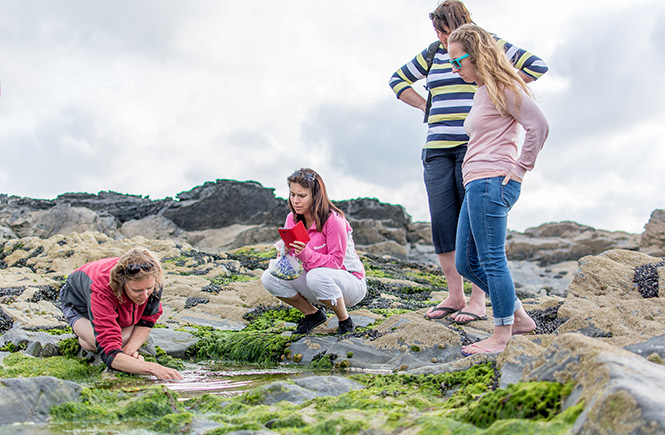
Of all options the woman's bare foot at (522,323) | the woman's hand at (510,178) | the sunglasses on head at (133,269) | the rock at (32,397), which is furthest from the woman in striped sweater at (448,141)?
the rock at (32,397)

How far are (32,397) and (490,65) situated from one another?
3550 millimetres

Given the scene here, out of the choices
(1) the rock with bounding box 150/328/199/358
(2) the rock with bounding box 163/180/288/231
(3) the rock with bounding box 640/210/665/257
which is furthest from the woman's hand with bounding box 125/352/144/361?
(3) the rock with bounding box 640/210/665/257

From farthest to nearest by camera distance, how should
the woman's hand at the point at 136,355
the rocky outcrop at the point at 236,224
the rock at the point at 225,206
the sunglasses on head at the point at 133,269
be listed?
the rock at the point at 225,206
the rocky outcrop at the point at 236,224
the woman's hand at the point at 136,355
the sunglasses on head at the point at 133,269

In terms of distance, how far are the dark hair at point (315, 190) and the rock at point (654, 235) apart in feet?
61.6

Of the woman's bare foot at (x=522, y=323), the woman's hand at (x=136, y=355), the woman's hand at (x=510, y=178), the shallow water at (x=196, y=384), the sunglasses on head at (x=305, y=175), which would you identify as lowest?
the shallow water at (x=196, y=384)

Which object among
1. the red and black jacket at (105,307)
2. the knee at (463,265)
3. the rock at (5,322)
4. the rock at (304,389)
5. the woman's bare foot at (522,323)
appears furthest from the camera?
the rock at (5,322)

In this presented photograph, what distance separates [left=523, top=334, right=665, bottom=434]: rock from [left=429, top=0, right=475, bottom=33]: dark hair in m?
3.25

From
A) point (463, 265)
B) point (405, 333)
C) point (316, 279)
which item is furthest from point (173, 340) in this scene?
point (463, 265)

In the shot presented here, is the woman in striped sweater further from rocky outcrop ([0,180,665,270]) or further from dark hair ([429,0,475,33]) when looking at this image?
rocky outcrop ([0,180,665,270])

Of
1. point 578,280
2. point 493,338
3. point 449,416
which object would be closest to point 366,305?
point 578,280

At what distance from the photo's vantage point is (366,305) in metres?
7.54

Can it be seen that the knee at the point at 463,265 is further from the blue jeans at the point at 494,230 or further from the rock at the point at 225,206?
the rock at the point at 225,206

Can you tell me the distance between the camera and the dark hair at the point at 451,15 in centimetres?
487

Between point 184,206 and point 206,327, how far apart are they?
64.4ft
